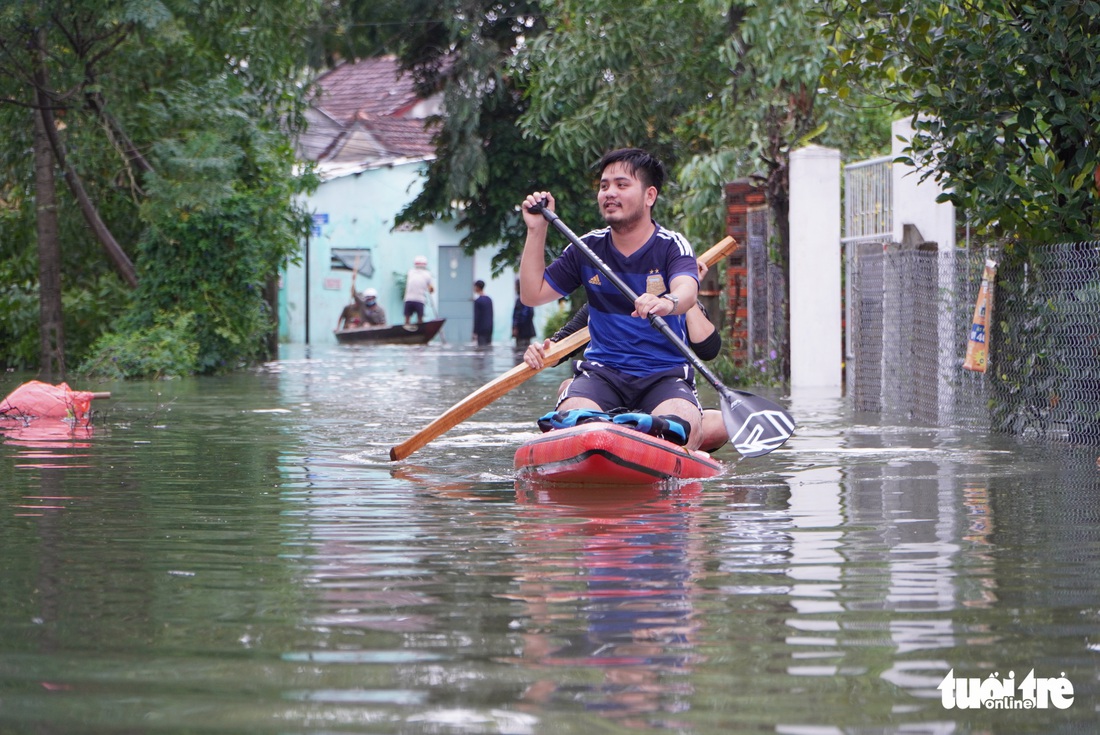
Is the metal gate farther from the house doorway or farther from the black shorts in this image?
the house doorway

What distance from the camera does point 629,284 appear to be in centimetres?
898

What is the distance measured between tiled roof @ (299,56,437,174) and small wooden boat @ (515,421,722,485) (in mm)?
34323

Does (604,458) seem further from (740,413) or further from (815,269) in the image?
(815,269)

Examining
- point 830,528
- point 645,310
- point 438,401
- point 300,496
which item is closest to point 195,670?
point 830,528

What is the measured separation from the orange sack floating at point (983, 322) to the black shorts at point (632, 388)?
329 centimetres

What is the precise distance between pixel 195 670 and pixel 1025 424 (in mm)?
8306

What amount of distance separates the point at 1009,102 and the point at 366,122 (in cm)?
3852

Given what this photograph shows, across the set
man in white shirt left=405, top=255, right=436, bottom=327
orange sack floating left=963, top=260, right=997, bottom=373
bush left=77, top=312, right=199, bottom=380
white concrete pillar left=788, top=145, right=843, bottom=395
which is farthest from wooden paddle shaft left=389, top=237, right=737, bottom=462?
man in white shirt left=405, top=255, right=436, bottom=327

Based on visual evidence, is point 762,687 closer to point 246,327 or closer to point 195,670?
point 195,670

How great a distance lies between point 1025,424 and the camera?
11.4 metres

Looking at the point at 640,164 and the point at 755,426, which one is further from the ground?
the point at 640,164

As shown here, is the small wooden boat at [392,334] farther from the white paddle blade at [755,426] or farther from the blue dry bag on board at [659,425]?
the blue dry bag on board at [659,425]

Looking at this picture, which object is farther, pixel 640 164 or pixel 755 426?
pixel 755 426

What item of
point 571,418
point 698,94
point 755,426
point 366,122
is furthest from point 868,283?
point 366,122
